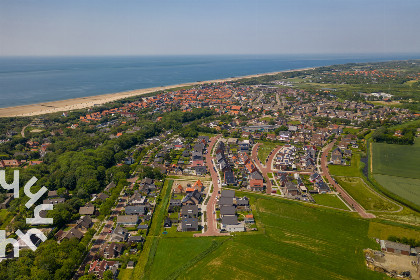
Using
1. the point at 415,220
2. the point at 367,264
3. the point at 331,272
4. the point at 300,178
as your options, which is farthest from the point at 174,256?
the point at 415,220

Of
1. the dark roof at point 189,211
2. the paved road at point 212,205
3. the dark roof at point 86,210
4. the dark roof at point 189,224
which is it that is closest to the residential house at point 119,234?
the dark roof at point 86,210

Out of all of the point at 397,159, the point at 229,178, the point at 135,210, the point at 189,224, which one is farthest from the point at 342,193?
the point at 135,210

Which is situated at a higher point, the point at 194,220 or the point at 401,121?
the point at 401,121

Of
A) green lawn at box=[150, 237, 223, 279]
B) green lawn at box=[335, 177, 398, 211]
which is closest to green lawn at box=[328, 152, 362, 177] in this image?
green lawn at box=[335, 177, 398, 211]

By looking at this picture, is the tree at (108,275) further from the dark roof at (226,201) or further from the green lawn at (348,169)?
the green lawn at (348,169)

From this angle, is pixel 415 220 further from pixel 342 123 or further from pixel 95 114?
pixel 95 114

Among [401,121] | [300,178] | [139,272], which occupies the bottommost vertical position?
[139,272]
